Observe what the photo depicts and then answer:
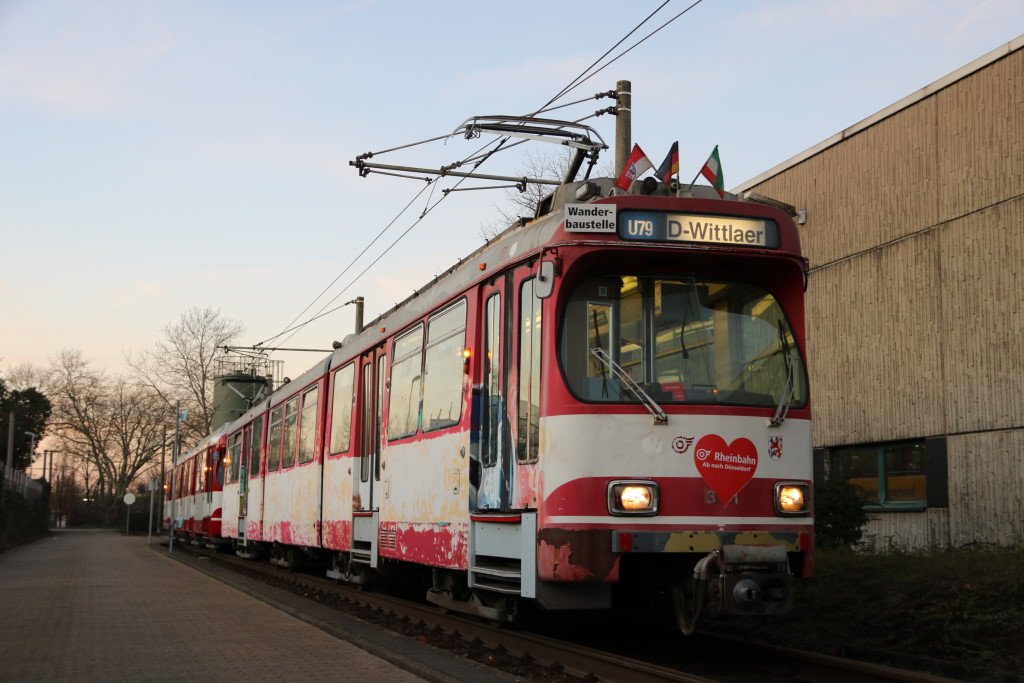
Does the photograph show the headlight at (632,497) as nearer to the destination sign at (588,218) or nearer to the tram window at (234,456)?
the destination sign at (588,218)

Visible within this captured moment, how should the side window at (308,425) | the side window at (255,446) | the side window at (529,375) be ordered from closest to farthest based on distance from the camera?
the side window at (529,375)
the side window at (308,425)
the side window at (255,446)

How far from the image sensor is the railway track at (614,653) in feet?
24.6

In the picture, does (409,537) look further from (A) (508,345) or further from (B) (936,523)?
(B) (936,523)

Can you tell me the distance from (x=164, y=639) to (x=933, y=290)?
13.0 m

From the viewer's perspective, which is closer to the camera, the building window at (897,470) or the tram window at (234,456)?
the building window at (897,470)

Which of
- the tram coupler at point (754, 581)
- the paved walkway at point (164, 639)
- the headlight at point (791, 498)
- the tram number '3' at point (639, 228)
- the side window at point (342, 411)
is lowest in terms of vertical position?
the paved walkway at point (164, 639)

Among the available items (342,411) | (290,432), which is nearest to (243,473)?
(290,432)

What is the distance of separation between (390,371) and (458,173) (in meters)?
3.84

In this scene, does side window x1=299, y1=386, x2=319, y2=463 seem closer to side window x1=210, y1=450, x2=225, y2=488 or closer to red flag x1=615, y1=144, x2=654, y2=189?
red flag x1=615, y1=144, x2=654, y2=189

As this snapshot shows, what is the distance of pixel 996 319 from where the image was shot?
16578mm

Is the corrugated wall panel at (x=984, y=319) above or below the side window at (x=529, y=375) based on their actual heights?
above

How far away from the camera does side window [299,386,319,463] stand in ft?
54.7

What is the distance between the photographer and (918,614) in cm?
920

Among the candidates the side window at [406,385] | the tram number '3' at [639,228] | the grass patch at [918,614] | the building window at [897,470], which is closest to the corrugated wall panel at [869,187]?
the building window at [897,470]
